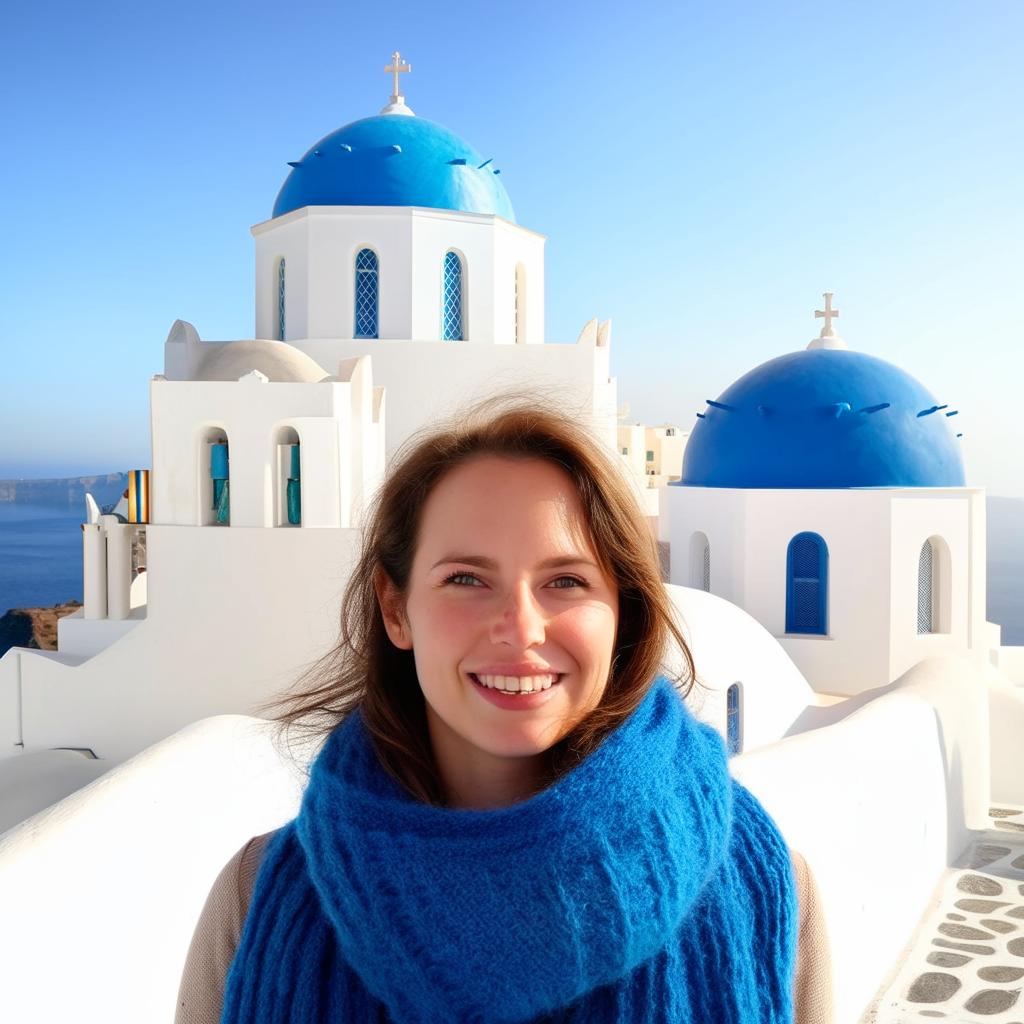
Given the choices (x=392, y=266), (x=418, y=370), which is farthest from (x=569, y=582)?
(x=392, y=266)

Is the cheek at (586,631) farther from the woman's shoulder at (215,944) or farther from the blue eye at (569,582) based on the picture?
the woman's shoulder at (215,944)

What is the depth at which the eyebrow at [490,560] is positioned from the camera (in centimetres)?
137

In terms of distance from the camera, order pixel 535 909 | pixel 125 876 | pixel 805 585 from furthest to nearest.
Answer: pixel 805 585 < pixel 125 876 < pixel 535 909

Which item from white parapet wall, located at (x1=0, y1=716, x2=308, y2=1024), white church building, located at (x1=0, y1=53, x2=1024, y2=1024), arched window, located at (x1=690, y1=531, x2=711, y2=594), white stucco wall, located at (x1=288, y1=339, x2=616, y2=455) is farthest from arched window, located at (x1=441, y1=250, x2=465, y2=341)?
white parapet wall, located at (x1=0, y1=716, x2=308, y2=1024)

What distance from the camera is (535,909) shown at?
4.02 ft

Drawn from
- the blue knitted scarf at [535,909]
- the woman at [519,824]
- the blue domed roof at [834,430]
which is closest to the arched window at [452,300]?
the blue domed roof at [834,430]

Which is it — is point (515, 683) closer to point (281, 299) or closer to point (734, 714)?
point (734, 714)

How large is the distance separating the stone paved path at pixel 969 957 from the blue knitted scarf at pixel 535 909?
3934mm

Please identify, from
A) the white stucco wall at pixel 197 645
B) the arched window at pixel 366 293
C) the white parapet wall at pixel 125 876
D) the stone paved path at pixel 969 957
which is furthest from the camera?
the arched window at pixel 366 293

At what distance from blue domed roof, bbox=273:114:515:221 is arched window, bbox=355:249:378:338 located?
0.68 m

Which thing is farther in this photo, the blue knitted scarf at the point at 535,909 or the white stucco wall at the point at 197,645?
the white stucco wall at the point at 197,645

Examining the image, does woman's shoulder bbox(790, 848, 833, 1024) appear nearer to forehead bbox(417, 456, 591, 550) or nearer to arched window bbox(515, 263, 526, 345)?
forehead bbox(417, 456, 591, 550)

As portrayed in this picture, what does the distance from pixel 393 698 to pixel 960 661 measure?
751 cm

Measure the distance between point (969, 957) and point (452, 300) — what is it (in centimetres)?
954
